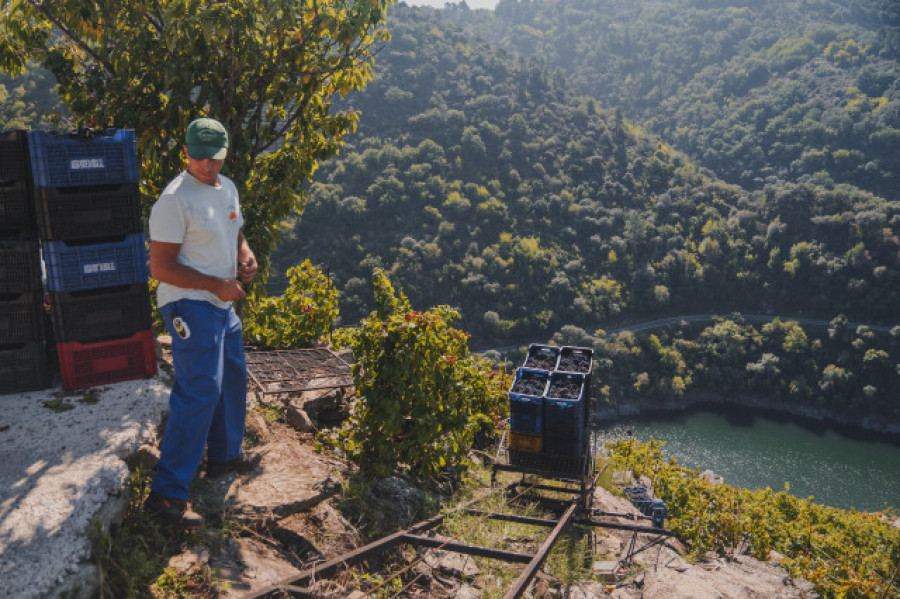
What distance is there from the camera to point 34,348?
2.98m

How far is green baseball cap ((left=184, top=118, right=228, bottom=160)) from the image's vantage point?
234 cm

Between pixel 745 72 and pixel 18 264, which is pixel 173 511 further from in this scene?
pixel 745 72

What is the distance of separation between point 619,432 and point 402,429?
3025 centimetres

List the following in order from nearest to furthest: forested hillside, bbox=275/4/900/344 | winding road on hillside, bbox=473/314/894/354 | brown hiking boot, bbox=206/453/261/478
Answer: brown hiking boot, bbox=206/453/261/478
winding road on hillside, bbox=473/314/894/354
forested hillside, bbox=275/4/900/344

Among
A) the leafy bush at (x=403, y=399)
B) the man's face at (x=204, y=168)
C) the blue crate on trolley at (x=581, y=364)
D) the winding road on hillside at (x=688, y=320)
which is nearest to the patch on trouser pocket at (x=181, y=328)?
the man's face at (x=204, y=168)

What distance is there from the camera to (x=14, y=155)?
286 centimetres

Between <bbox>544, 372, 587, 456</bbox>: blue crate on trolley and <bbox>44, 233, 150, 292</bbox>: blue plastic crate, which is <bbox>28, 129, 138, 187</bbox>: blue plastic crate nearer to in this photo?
<bbox>44, 233, 150, 292</bbox>: blue plastic crate

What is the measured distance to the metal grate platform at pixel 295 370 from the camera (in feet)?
13.2

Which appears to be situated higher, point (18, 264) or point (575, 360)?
point (18, 264)

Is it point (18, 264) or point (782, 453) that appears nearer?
point (18, 264)

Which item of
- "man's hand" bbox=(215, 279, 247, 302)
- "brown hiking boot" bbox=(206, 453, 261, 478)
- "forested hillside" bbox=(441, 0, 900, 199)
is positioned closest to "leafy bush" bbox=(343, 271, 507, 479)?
"brown hiking boot" bbox=(206, 453, 261, 478)

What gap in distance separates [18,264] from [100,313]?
1.35 ft

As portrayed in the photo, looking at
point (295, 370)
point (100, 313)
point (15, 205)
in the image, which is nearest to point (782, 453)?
point (295, 370)

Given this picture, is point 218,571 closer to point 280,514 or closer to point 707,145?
point 280,514
